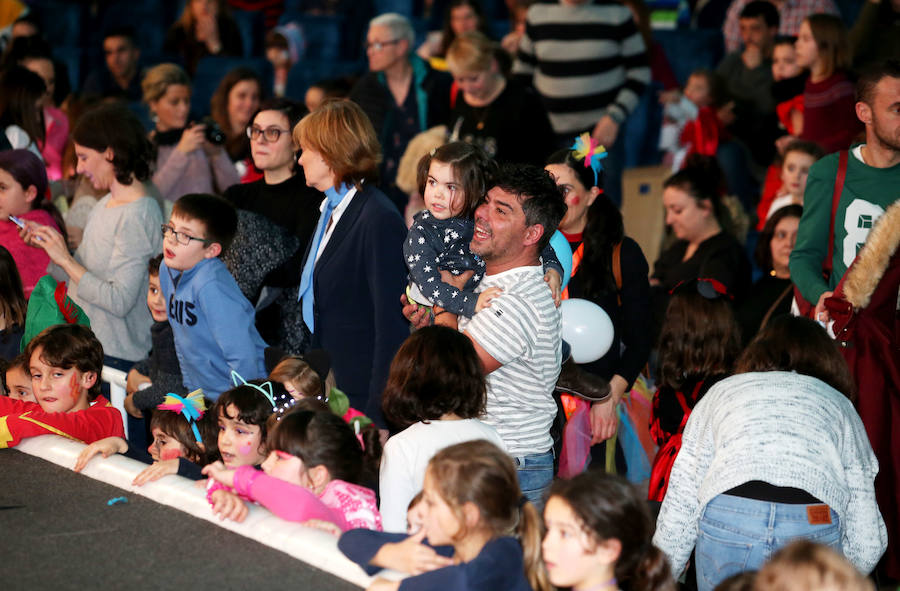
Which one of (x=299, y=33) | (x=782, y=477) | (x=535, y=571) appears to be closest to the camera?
(x=535, y=571)

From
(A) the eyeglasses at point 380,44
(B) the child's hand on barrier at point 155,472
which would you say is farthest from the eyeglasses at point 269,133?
(A) the eyeglasses at point 380,44

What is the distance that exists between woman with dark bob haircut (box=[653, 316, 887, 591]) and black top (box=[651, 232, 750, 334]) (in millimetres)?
1958

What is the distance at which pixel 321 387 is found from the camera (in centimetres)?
344

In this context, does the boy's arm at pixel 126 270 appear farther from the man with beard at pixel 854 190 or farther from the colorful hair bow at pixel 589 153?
the man with beard at pixel 854 190

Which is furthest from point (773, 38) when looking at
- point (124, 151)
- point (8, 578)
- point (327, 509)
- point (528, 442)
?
point (8, 578)

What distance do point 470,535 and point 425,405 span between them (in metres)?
0.54

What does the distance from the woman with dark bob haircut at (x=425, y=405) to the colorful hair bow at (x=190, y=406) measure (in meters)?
0.87

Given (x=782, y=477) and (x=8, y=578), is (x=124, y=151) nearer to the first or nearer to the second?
(x=8, y=578)

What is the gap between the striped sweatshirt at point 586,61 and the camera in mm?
6078

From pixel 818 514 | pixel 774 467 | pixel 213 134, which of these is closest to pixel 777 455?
pixel 774 467

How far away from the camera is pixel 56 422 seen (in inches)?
132

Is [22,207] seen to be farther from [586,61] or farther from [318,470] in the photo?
[586,61]

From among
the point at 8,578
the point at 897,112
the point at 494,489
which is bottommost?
the point at 8,578

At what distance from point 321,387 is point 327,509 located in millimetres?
790
